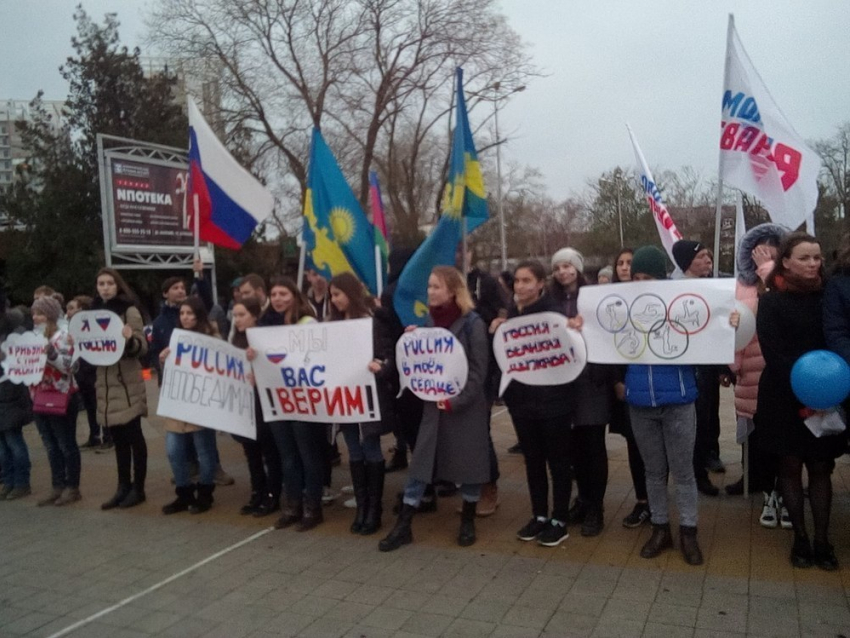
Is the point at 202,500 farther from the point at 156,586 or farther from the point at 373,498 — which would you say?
the point at 373,498

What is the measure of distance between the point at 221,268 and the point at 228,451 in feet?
63.4

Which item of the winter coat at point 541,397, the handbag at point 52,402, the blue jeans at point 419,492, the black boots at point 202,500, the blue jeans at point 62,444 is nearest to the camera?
the winter coat at point 541,397

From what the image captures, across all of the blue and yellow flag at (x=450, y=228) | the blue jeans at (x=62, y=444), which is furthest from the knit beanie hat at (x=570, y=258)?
the blue jeans at (x=62, y=444)

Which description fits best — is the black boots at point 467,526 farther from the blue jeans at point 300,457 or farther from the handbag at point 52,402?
the handbag at point 52,402

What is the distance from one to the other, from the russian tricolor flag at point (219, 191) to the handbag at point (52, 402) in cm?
200

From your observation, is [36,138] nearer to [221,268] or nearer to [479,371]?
[221,268]

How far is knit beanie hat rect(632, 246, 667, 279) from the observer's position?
4843 mm

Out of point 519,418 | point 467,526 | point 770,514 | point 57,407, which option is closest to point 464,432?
point 519,418

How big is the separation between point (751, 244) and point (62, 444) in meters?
6.27

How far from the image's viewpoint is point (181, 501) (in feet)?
21.0

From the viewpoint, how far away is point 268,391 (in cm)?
581

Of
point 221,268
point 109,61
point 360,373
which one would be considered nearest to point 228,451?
point 360,373

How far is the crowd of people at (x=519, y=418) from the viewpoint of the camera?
173 inches

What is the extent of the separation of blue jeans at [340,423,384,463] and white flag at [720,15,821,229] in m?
3.54
